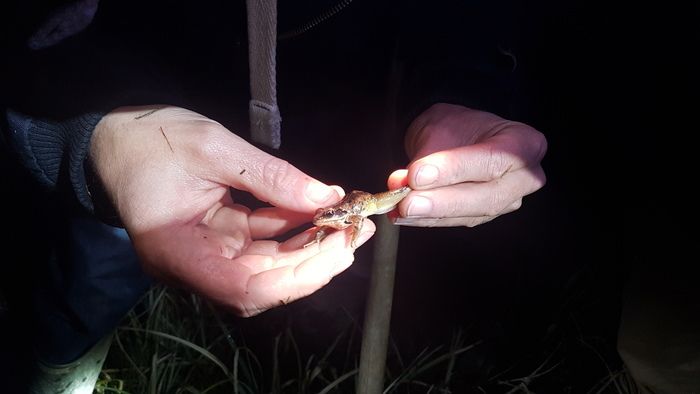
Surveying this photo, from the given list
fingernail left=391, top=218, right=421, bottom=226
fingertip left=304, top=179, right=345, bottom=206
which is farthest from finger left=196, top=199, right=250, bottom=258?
fingernail left=391, top=218, right=421, bottom=226

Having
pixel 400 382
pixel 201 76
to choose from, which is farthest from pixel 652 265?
pixel 201 76

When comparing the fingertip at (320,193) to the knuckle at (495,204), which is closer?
the fingertip at (320,193)

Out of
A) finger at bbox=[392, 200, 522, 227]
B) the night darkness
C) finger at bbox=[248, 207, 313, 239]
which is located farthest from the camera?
the night darkness

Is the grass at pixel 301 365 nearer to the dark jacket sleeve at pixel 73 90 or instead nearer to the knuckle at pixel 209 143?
the dark jacket sleeve at pixel 73 90

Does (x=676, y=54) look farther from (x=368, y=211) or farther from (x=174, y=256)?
(x=174, y=256)

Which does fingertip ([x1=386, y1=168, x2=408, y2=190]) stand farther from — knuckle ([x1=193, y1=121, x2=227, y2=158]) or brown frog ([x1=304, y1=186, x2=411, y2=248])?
knuckle ([x1=193, y1=121, x2=227, y2=158])

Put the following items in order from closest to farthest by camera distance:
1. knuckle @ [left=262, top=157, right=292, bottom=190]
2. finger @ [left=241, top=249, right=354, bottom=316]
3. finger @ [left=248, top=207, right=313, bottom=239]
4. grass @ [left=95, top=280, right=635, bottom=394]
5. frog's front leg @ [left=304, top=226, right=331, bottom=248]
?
finger @ [left=241, top=249, right=354, bottom=316]
knuckle @ [left=262, top=157, right=292, bottom=190]
frog's front leg @ [left=304, top=226, right=331, bottom=248]
finger @ [left=248, top=207, right=313, bottom=239]
grass @ [left=95, top=280, right=635, bottom=394]

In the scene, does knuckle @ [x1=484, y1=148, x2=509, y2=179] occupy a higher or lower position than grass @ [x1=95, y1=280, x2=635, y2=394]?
higher

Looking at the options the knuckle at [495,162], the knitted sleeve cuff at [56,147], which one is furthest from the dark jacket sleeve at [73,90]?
the knuckle at [495,162]
